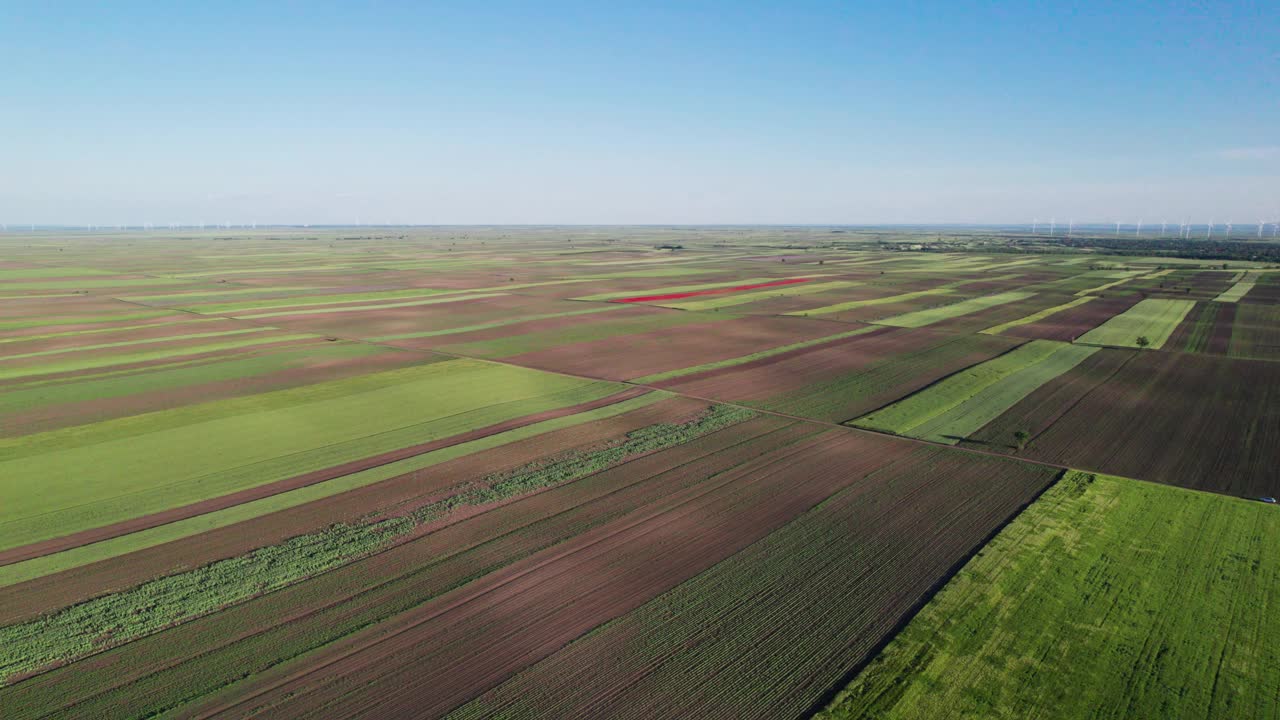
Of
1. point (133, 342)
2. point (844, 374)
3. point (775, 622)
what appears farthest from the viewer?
point (133, 342)

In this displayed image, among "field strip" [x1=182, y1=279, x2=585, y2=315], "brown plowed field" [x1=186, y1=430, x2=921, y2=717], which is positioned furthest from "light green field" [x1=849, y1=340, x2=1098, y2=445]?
"field strip" [x1=182, y1=279, x2=585, y2=315]

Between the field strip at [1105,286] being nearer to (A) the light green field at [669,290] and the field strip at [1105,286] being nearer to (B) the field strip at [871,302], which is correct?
(B) the field strip at [871,302]

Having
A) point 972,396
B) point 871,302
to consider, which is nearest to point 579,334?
point 972,396

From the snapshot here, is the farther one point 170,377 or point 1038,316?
point 1038,316

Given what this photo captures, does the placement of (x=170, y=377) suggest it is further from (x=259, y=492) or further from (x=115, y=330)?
(x=115, y=330)

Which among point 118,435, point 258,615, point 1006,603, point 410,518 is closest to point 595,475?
point 410,518
